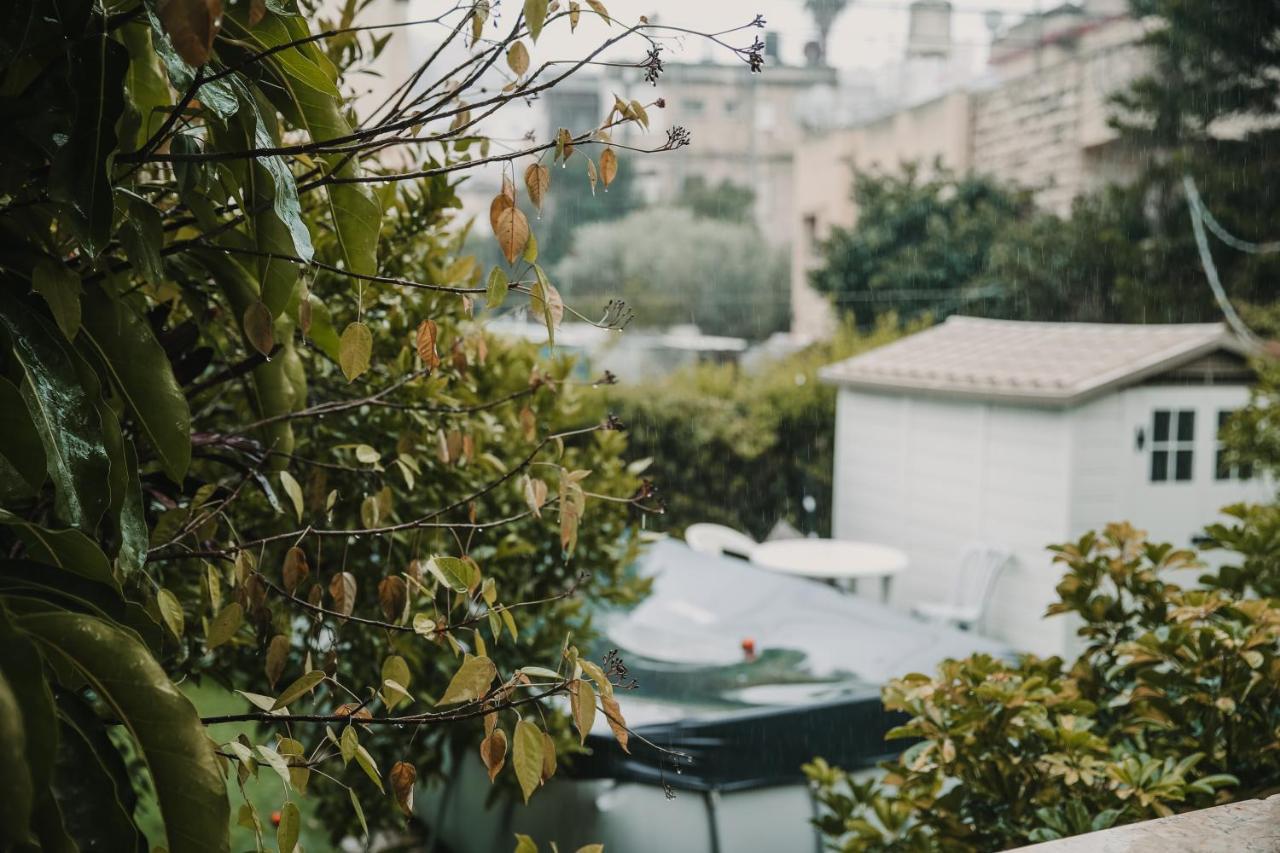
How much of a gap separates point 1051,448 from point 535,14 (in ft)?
21.8

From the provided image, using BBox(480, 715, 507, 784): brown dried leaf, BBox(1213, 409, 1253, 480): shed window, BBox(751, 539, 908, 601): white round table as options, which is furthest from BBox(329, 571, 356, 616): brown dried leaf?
BBox(1213, 409, 1253, 480): shed window

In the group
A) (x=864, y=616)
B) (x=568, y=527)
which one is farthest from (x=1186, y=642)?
(x=864, y=616)

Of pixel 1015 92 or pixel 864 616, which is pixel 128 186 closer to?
pixel 864 616

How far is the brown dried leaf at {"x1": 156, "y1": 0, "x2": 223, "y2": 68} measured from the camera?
0.55m

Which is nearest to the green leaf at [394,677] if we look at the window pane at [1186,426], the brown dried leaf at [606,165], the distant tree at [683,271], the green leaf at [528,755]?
the green leaf at [528,755]

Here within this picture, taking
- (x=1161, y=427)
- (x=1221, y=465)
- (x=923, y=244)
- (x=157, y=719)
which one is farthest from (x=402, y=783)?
(x=923, y=244)

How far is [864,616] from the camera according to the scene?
5094 mm

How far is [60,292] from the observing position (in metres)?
0.71

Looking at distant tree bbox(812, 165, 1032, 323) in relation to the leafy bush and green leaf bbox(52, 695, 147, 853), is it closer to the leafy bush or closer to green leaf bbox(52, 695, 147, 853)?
the leafy bush

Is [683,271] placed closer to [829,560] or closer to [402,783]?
[829,560]

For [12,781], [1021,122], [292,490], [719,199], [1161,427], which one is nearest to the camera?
[12,781]

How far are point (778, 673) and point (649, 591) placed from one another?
1798 mm

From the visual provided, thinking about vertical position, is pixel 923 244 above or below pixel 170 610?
above

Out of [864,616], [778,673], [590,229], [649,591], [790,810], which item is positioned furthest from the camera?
→ [590,229]
